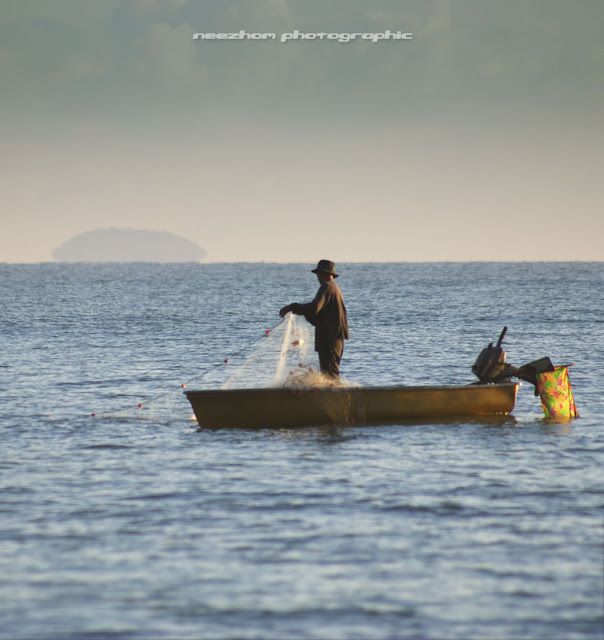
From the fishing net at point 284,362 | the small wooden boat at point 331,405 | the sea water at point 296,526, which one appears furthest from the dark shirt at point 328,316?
the sea water at point 296,526

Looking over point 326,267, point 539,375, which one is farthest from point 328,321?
point 539,375

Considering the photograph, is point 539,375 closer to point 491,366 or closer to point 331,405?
point 491,366

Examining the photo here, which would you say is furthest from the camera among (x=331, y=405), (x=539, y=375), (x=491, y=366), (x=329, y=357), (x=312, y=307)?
(x=539, y=375)

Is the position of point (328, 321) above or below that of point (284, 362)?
above

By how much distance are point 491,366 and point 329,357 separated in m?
2.48

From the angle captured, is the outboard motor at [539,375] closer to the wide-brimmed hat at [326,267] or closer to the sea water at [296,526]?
the sea water at [296,526]

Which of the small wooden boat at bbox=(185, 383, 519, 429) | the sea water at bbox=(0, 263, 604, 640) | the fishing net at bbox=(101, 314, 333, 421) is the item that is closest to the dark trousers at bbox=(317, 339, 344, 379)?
the fishing net at bbox=(101, 314, 333, 421)

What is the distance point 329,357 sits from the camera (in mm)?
14070

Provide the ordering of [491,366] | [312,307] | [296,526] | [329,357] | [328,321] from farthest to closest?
[491,366] → [329,357] → [328,321] → [312,307] → [296,526]

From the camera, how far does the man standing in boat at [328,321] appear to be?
13859 millimetres

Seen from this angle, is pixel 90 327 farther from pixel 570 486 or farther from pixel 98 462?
pixel 570 486

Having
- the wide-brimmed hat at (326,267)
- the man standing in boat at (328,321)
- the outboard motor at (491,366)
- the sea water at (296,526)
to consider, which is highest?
the wide-brimmed hat at (326,267)

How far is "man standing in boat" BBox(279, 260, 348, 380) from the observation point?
45.5ft

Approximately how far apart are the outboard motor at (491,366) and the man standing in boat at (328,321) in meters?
2.15
